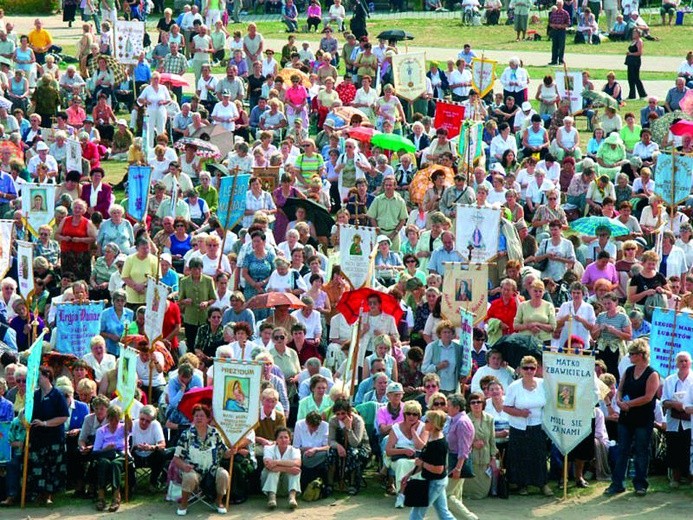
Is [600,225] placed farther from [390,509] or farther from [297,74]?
[297,74]

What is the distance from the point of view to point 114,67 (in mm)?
34406

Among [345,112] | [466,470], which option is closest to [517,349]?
[466,470]

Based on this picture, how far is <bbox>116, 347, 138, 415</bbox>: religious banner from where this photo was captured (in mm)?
18469

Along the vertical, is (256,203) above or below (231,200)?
below

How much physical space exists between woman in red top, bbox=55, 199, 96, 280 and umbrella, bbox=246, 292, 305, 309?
3103 mm

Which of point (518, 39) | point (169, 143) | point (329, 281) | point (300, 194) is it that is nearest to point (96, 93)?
point (169, 143)

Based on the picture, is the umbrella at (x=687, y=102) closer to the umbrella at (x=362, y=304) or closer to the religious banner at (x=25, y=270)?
the umbrella at (x=362, y=304)

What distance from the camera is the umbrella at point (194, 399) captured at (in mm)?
18609

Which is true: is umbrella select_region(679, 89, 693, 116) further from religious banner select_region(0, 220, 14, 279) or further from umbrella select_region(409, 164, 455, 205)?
religious banner select_region(0, 220, 14, 279)

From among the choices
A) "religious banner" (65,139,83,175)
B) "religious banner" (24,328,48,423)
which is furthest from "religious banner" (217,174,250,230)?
"religious banner" (24,328,48,423)

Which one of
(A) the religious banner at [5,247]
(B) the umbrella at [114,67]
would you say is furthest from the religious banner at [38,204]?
(B) the umbrella at [114,67]

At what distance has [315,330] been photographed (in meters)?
21.0

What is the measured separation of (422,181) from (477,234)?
3.94 meters

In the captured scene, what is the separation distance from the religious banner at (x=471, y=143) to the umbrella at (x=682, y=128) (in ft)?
11.7
